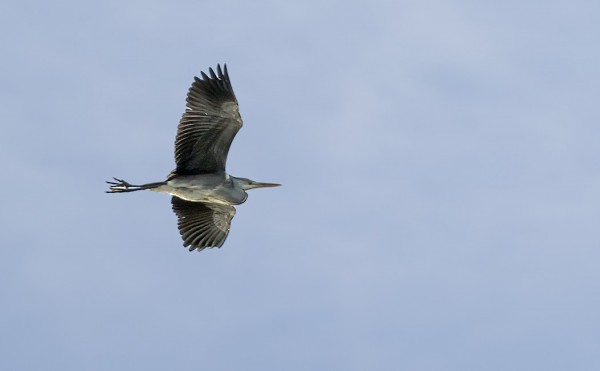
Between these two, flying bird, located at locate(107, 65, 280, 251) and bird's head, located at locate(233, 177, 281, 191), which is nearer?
flying bird, located at locate(107, 65, 280, 251)

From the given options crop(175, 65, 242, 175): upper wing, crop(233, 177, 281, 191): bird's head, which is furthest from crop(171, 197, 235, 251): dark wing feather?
crop(175, 65, 242, 175): upper wing

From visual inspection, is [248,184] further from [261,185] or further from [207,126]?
[207,126]

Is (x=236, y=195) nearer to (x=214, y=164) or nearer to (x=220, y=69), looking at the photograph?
(x=214, y=164)

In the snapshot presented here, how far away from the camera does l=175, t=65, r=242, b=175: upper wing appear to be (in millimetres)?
25734

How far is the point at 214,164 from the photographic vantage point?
26.2 meters

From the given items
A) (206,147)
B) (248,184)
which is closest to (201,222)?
(248,184)

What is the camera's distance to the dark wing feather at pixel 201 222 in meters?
27.6

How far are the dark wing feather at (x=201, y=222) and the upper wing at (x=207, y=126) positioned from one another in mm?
1659

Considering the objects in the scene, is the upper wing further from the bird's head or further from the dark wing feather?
the dark wing feather

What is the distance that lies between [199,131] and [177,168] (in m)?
0.96

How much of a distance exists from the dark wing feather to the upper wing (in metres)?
1.66

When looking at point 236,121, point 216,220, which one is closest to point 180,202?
point 216,220

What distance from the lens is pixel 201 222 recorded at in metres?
27.7

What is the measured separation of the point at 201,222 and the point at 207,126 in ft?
9.19
